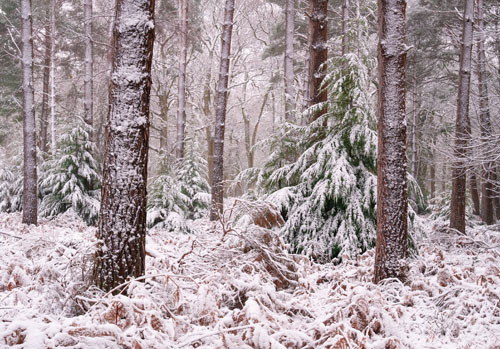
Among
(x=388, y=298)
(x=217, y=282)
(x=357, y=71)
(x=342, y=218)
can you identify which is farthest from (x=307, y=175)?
(x=217, y=282)

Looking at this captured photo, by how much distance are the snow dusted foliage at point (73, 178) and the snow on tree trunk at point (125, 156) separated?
8126 millimetres

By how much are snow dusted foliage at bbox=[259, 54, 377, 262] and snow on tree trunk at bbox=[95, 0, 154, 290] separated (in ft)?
11.1

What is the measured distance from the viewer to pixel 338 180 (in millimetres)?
6043

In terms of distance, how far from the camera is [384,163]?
179 inches

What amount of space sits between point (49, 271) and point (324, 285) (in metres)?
3.22

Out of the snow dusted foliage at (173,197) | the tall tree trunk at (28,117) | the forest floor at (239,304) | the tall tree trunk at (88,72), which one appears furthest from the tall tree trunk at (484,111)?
the tall tree trunk at (88,72)

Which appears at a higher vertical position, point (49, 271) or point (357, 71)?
point (357, 71)

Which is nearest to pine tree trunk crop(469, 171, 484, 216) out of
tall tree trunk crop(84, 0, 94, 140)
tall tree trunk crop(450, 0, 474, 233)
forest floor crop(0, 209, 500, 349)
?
tall tree trunk crop(450, 0, 474, 233)

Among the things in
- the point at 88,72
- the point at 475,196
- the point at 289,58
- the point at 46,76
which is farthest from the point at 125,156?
the point at 46,76

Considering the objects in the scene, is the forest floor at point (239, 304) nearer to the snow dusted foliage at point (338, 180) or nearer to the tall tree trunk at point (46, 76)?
the snow dusted foliage at point (338, 180)

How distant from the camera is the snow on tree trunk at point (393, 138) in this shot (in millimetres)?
4484

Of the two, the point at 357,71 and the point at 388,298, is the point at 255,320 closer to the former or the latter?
the point at 388,298

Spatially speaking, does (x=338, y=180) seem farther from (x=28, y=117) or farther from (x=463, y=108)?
(x=28, y=117)

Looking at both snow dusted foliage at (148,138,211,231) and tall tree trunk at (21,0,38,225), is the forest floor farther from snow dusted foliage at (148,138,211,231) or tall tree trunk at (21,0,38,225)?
tall tree trunk at (21,0,38,225)
